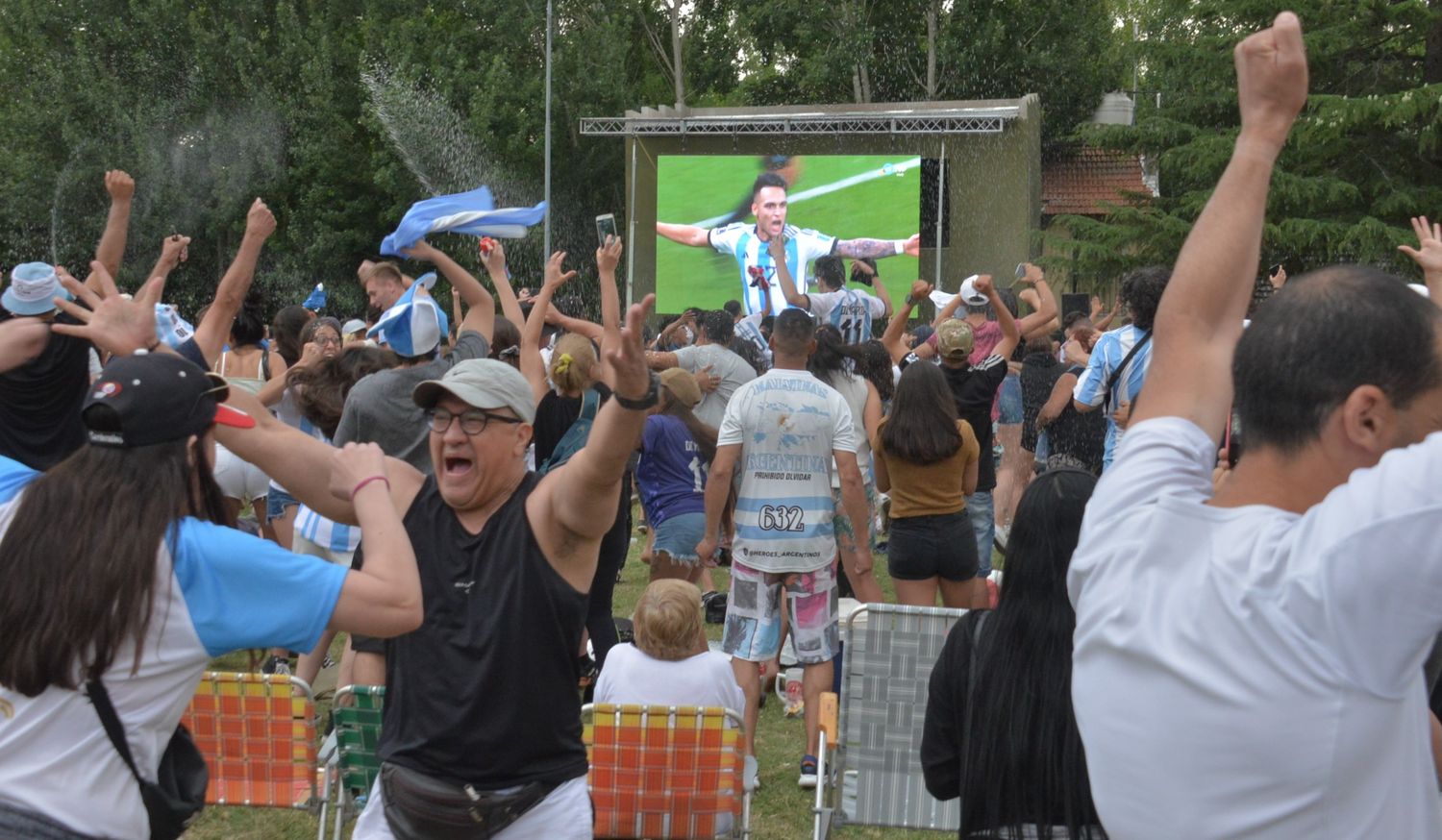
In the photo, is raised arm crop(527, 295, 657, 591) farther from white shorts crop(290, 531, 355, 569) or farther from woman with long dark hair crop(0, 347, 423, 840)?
white shorts crop(290, 531, 355, 569)

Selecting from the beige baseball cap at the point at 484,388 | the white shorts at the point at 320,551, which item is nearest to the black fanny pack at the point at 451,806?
the beige baseball cap at the point at 484,388

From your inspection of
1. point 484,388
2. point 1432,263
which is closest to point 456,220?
point 484,388

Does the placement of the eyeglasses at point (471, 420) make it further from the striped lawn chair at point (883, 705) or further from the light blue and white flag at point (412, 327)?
the light blue and white flag at point (412, 327)

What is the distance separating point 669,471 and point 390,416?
2.21 metres

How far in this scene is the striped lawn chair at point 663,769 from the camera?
15.4 feet

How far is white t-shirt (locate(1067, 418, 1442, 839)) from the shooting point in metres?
1.53

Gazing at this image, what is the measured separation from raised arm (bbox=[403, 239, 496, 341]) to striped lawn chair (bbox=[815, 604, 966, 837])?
2.19 metres

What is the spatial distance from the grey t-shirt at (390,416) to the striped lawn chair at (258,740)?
1147 mm

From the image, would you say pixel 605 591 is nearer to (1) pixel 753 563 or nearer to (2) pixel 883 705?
(1) pixel 753 563

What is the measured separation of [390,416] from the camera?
5609 millimetres

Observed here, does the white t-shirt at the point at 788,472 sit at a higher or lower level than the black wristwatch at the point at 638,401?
lower

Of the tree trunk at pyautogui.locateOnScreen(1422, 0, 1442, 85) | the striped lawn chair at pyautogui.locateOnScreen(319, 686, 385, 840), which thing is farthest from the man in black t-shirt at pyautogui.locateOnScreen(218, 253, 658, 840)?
the tree trunk at pyautogui.locateOnScreen(1422, 0, 1442, 85)

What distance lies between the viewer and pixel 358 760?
4.70 m

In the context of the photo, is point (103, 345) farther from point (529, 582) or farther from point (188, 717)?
point (188, 717)
